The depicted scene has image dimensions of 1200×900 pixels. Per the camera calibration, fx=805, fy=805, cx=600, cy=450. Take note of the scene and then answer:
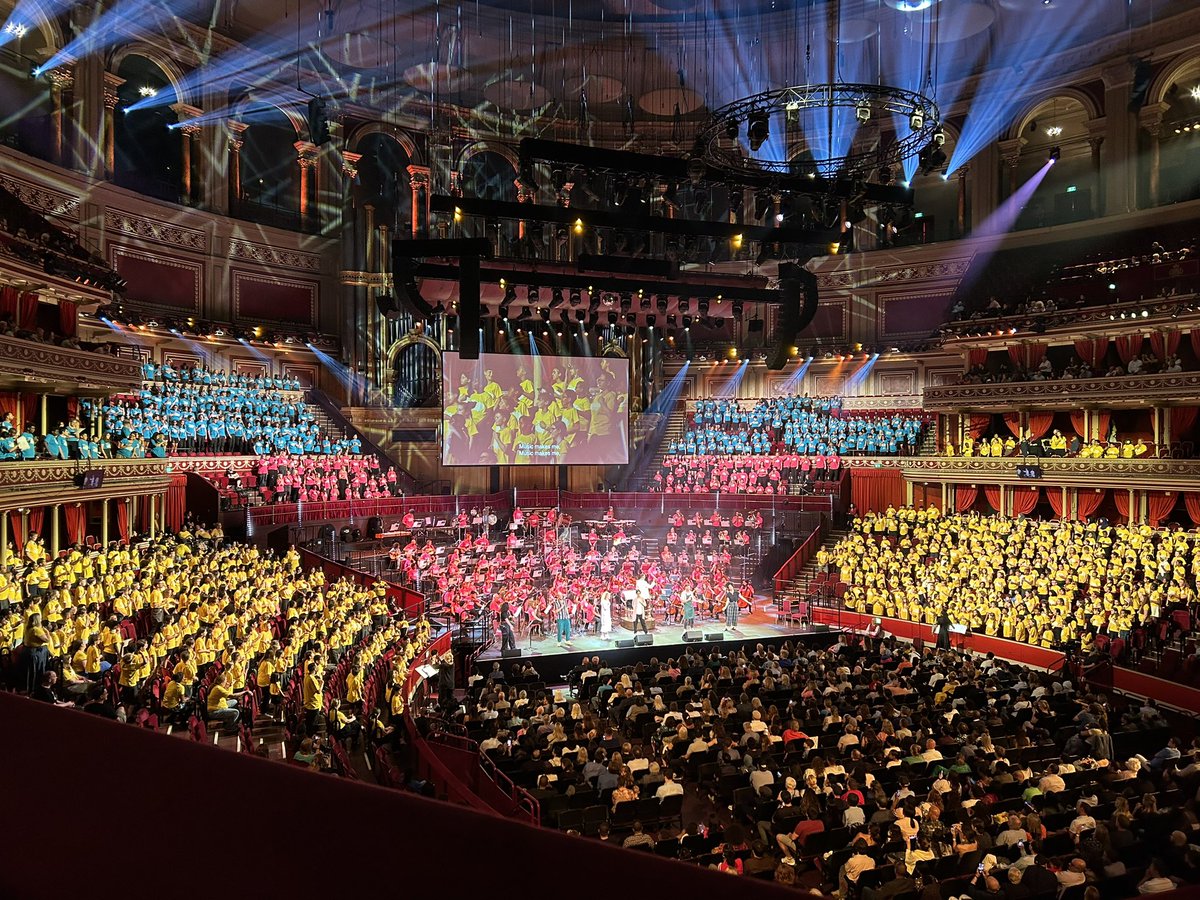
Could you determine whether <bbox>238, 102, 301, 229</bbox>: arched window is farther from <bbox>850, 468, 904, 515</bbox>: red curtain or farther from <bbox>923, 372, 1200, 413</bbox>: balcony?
<bbox>923, 372, 1200, 413</bbox>: balcony

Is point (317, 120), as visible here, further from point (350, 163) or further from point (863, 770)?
point (863, 770)

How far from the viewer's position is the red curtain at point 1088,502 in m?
28.3

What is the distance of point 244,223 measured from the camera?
3594 cm

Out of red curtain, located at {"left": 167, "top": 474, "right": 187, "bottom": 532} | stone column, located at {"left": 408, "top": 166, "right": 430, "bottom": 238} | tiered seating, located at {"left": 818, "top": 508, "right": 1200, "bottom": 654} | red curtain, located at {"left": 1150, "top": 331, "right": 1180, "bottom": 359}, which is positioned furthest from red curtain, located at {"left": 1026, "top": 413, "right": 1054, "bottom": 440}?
red curtain, located at {"left": 167, "top": 474, "right": 187, "bottom": 532}

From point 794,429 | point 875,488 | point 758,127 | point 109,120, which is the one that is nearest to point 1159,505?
point 875,488

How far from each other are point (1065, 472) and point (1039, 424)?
367 cm

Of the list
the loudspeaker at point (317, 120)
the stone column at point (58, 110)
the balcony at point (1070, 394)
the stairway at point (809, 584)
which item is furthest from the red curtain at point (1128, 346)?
the stone column at point (58, 110)

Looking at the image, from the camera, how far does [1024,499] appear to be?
30.3m

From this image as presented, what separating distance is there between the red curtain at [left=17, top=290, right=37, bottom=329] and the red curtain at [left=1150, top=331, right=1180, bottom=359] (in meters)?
35.6

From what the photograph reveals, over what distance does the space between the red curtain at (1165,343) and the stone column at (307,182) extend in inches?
1382

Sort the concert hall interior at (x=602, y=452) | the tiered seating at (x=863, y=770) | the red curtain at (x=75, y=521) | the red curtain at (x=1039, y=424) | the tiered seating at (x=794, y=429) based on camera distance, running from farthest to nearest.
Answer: the tiered seating at (x=794, y=429) < the red curtain at (x=1039, y=424) < the red curtain at (x=75, y=521) < the concert hall interior at (x=602, y=452) < the tiered seating at (x=863, y=770)

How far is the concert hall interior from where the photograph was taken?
27.9ft

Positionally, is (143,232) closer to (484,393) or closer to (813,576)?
(484,393)

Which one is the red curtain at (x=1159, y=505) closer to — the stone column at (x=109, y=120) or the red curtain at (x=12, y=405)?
the red curtain at (x=12, y=405)
